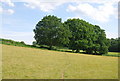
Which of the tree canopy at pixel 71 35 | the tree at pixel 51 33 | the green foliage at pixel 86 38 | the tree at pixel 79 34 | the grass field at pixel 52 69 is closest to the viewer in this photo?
the grass field at pixel 52 69

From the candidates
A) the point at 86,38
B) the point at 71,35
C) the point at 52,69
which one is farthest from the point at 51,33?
the point at 52,69

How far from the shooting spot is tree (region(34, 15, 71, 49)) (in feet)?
200

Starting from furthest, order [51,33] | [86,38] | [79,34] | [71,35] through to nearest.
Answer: [86,38] → [79,34] → [71,35] → [51,33]

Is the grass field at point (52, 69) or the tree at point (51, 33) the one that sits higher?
the tree at point (51, 33)

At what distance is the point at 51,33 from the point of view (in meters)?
61.5

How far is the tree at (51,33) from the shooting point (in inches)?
2397

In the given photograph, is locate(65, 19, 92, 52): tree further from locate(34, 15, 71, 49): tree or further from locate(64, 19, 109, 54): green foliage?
locate(34, 15, 71, 49): tree

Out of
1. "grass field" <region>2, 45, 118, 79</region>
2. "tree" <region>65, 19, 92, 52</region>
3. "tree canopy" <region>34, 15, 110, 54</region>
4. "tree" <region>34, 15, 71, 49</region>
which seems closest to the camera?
"grass field" <region>2, 45, 118, 79</region>

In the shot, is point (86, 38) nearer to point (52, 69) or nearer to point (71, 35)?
point (71, 35)

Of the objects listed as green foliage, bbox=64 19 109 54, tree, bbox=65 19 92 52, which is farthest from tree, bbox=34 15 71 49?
green foliage, bbox=64 19 109 54

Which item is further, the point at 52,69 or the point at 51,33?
the point at 51,33

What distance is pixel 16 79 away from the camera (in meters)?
12.2

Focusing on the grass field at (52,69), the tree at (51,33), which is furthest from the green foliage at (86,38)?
the grass field at (52,69)

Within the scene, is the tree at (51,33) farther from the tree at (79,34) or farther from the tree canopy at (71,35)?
the tree at (79,34)
